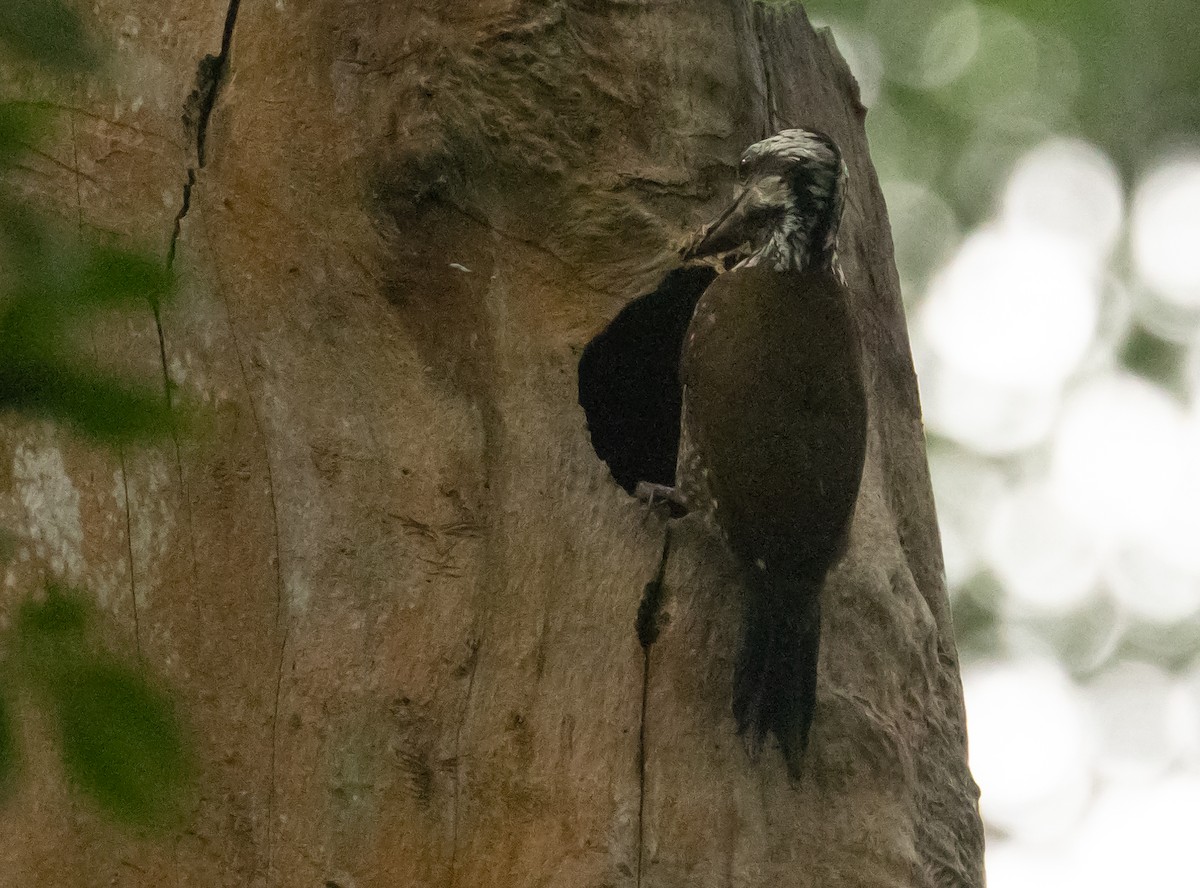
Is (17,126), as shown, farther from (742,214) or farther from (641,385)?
(641,385)

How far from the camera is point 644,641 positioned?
3.60 metres

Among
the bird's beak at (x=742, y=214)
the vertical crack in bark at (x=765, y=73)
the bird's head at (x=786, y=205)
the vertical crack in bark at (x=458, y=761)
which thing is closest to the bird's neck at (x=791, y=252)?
the bird's head at (x=786, y=205)

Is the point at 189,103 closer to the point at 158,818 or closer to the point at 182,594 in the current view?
the point at 182,594

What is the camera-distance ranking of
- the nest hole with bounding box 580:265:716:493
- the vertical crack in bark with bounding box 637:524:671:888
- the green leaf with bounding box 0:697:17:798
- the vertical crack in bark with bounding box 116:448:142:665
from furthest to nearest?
the nest hole with bounding box 580:265:716:493
the vertical crack in bark with bounding box 116:448:142:665
the vertical crack in bark with bounding box 637:524:671:888
the green leaf with bounding box 0:697:17:798

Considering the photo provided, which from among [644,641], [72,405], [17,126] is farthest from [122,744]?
[644,641]

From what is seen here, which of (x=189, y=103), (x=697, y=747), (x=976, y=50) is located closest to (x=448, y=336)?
(x=189, y=103)

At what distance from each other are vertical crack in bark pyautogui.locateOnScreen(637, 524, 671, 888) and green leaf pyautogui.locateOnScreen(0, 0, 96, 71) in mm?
2394

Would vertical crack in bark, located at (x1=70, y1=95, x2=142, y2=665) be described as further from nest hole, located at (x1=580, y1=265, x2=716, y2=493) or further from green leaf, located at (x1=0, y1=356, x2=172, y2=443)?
green leaf, located at (x1=0, y1=356, x2=172, y2=443)

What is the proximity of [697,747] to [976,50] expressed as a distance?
5664 mm

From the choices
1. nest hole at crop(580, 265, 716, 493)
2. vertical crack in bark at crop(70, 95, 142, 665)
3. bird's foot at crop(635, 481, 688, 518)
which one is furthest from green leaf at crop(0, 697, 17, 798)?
nest hole at crop(580, 265, 716, 493)

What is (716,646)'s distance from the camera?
3.63m

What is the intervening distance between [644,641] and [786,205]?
1.28 meters

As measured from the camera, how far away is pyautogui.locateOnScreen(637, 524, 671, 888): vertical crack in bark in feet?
11.2

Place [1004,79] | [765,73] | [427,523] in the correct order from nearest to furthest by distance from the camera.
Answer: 1. [427,523]
2. [765,73]
3. [1004,79]
